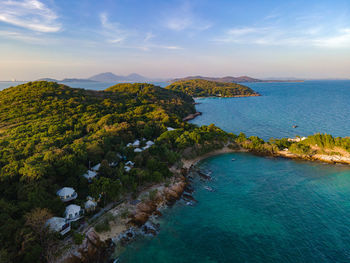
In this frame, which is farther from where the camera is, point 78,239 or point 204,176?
point 204,176

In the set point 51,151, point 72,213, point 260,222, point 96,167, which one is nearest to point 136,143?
point 96,167

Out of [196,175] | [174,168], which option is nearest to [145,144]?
[174,168]

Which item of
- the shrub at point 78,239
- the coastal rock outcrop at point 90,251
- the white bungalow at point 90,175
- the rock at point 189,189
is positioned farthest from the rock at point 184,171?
the shrub at point 78,239

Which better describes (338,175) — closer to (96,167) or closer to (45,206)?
(96,167)

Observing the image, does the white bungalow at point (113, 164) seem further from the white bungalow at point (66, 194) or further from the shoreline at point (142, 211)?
the white bungalow at point (66, 194)

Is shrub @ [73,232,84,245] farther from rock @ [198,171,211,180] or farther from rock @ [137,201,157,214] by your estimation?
rock @ [198,171,211,180]

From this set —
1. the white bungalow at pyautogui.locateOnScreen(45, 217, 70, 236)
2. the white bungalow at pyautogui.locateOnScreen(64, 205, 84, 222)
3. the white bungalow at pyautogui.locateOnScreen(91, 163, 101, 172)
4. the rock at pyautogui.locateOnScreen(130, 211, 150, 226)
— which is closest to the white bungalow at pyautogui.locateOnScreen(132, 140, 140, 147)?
the white bungalow at pyautogui.locateOnScreen(91, 163, 101, 172)

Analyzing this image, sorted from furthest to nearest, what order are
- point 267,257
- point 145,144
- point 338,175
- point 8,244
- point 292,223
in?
point 145,144 → point 338,175 → point 292,223 → point 267,257 → point 8,244

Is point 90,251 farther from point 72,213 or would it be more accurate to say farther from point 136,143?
point 136,143
